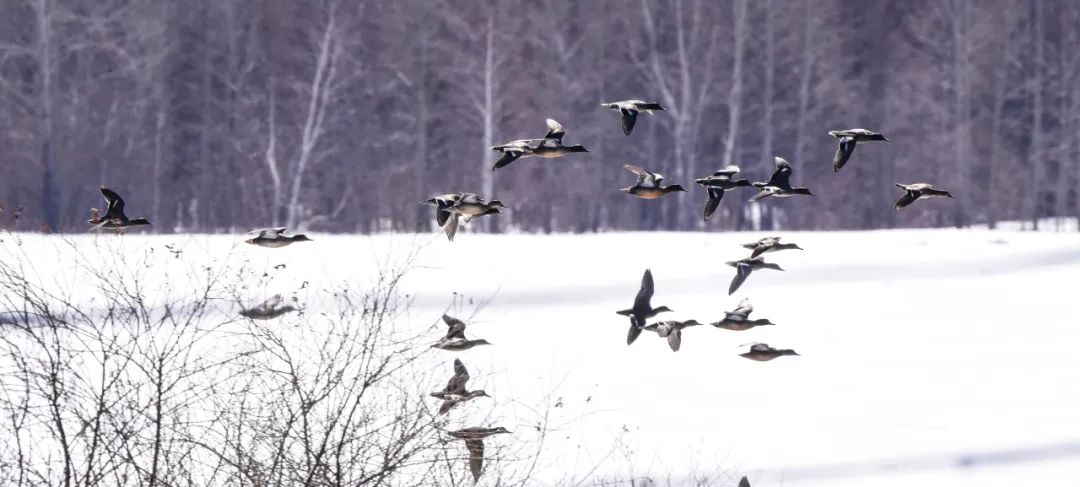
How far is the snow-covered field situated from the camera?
46.2 ft

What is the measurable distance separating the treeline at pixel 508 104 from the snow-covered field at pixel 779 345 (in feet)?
12.2

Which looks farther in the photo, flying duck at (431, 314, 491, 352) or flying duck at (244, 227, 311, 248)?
flying duck at (431, 314, 491, 352)

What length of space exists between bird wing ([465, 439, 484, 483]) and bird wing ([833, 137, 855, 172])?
10.4 feet

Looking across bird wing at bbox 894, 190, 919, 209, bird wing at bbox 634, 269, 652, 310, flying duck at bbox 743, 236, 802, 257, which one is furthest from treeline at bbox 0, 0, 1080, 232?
bird wing at bbox 894, 190, 919, 209

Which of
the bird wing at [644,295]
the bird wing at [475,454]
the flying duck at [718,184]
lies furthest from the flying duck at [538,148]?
the bird wing at [475,454]

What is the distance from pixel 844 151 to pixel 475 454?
3.39 meters

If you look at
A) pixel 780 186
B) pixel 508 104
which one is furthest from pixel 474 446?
pixel 508 104

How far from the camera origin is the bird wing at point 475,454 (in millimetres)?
8977

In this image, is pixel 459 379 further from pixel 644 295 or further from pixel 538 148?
pixel 538 148

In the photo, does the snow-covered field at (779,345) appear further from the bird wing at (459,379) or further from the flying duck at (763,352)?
the flying duck at (763,352)

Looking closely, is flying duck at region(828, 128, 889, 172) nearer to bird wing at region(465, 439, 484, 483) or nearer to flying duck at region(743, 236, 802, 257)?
flying duck at region(743, 236, 802, 257)

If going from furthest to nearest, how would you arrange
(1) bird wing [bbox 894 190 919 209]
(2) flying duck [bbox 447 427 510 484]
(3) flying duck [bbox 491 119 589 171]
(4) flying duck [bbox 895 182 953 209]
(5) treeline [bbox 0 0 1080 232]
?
(5) treeline [bbox 0 0 1080 232] → (2) flying duck [bbox 447 427 510 484] → (1) bird wing [bbox 894 190 919 209] → (4) flying duck [bbox 895 182 953 209] → (3) flying duck [bbox 491 119 589 171]

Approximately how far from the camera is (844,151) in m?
7.04

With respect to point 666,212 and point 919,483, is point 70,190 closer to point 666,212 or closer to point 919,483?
point 666,212
